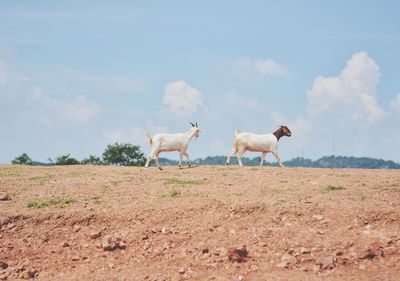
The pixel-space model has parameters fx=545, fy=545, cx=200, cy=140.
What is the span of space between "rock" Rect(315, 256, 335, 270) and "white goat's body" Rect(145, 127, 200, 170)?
11330mm

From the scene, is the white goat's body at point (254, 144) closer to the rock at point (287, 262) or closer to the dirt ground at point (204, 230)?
the dirt ground at point (204, 230)

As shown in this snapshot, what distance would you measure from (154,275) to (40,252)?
2805 millimetres

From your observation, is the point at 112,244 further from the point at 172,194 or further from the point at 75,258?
the point at 172,194

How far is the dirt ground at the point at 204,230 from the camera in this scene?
933cm

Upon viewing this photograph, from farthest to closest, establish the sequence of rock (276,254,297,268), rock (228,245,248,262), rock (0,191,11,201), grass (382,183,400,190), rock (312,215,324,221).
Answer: rock (0,191,11,201)
grass (382,183,400,190)
rock (312,215,324,221)
rock (228,245,248,262)
rock (276,254,297,268)

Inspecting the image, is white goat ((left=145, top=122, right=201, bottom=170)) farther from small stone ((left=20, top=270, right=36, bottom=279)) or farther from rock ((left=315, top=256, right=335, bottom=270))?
rock ((left=315, top=256, right=335, bottom=270))

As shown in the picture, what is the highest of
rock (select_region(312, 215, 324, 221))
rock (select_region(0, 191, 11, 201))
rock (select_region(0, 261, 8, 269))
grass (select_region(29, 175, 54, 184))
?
grass (select_region(29, 175, 54, 184))

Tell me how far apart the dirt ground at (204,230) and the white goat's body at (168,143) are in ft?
17.9

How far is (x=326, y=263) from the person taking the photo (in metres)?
9.12

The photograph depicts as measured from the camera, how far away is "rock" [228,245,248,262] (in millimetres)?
9461

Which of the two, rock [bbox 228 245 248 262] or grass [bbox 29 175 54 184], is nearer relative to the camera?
rock [bbox 228 245 248 262]

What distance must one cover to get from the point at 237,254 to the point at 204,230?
143cm

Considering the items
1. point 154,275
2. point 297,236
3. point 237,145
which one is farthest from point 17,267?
point 237,145

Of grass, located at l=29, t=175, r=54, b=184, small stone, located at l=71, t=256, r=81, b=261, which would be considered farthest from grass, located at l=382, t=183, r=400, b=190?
grass, located at l=29, t=175, r=54, b=184
